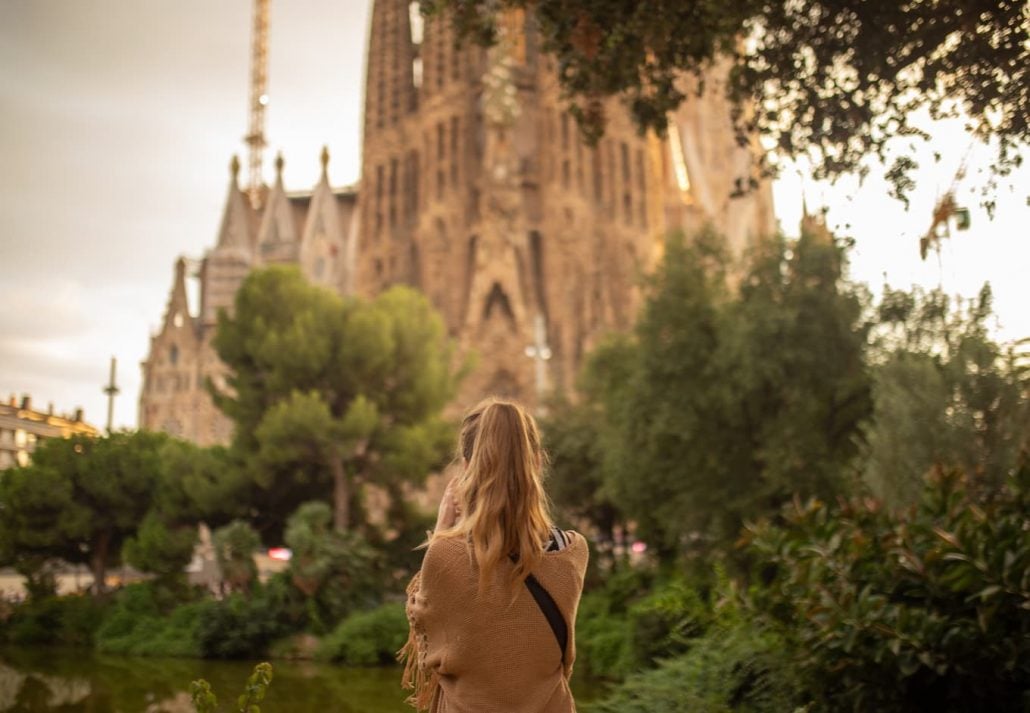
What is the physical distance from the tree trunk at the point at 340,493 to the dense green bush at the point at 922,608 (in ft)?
54.5

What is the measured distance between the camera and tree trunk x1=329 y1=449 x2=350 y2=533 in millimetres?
22219

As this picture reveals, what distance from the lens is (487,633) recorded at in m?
2.30

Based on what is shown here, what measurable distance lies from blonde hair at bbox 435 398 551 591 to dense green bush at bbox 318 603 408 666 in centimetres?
1466

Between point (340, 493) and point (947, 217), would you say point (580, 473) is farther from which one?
point (947, 217)

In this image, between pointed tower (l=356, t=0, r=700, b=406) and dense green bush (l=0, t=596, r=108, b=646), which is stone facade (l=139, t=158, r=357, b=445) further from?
dense green bush (l=0, t=596, r=108, b=646)

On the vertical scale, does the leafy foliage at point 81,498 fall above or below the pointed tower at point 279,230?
below

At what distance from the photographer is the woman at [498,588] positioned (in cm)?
228

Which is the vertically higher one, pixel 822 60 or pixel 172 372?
pixel 172 372

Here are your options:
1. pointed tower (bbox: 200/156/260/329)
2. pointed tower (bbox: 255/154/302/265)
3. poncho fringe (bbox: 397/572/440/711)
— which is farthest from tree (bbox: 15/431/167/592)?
pointed tower (bbox: 200/156/260/329)

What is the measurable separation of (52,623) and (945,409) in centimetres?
1651

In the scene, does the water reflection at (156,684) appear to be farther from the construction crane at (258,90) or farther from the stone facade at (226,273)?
the construction crane at (258,90)

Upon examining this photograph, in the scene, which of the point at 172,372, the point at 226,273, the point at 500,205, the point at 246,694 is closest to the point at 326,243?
the point at 226,273

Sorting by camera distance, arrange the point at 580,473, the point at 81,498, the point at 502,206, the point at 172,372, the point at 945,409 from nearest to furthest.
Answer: the point at 945,409
the point at 81,498
the point at 580,473
the point at 502,206
the point at 172,372

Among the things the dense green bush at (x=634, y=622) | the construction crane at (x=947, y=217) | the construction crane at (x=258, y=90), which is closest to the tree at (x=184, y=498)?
the dense green bush at (x=634, y=622)
